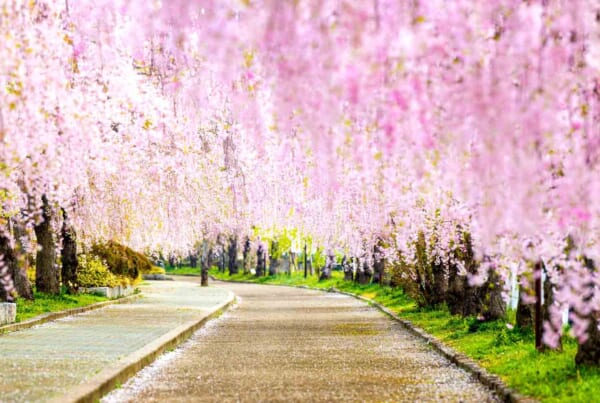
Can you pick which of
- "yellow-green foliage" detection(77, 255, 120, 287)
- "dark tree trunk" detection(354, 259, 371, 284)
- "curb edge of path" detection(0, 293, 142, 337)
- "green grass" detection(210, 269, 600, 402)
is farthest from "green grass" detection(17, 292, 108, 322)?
"dark tree trunk" detection(354, 259, 371, 284)

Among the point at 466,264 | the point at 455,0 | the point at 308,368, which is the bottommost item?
the point at 308,368

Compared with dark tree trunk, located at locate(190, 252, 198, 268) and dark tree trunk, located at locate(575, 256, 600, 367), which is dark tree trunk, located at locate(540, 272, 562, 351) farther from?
dark tree trunk, located at locate(190, 252, 198, 268)

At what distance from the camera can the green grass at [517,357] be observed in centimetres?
1053

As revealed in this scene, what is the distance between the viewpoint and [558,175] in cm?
1070

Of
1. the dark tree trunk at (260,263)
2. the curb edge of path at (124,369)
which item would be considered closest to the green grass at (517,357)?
the curb edge of path at (124,369)

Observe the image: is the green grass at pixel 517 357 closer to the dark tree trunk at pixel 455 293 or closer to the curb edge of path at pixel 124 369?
the dark tree trunk at pixel 455 293

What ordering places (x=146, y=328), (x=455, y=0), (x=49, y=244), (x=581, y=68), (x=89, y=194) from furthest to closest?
(x=49, y=244) → (x=89, y=194) → (x=146, y=328) → (x=581, y=68) → (x=455, y=0)

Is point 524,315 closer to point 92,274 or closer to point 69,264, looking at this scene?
point 69,264

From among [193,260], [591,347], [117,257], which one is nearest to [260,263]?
[193,260]

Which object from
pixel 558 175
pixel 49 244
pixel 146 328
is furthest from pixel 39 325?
pixel 558 175

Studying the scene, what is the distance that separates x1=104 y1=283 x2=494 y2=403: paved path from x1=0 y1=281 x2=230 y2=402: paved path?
2.21ft

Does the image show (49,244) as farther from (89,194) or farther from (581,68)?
(581,68)

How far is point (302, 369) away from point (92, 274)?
852 inches

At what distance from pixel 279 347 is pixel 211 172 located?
912 centimetres
